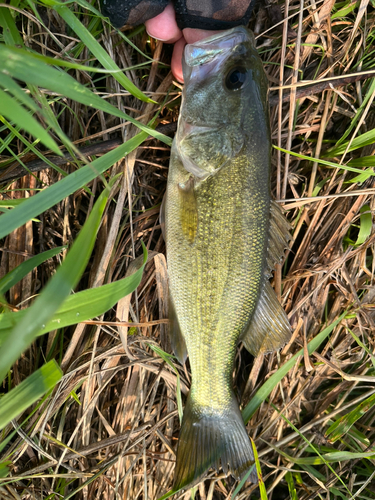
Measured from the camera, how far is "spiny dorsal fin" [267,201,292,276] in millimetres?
1579

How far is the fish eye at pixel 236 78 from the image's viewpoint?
145 centimetres

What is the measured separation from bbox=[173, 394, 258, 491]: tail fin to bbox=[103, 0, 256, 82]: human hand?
1.69m

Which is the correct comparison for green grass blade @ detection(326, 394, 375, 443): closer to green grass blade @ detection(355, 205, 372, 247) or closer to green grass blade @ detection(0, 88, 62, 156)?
green grass blade @ detection(355, 205, 372, 247)

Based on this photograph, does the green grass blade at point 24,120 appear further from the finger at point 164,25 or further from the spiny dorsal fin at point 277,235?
the spiny dorsal fin at point 277,235

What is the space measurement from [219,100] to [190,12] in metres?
0.40

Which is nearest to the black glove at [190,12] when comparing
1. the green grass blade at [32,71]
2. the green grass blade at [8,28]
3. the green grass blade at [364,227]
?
the green grass blade at [8,28]

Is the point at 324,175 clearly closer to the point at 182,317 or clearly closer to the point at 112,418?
the point at 182,317

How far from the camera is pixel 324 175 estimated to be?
1.96 m

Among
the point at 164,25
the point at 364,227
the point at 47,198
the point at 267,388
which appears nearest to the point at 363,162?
the point at 364,227

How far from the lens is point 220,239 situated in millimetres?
1493

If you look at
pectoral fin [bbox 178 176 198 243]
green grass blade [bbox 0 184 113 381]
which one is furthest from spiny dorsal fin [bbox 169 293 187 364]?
green grass blade [bbox 0 184 113 381]

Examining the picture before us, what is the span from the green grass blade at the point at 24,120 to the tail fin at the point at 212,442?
4.51 ft

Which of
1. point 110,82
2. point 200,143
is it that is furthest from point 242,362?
point 110,82

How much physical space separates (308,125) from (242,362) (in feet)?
4.85
